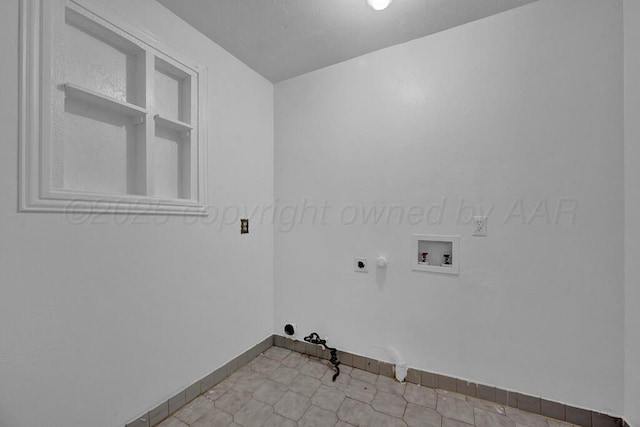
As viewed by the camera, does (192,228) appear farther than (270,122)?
No

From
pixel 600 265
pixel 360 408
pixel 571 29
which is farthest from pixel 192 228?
pixel 571 29

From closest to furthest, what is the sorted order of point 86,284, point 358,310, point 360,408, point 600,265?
1. point 86,284
2. point 600,265
3. point 360,408
4. point 358,310

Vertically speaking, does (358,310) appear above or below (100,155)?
below

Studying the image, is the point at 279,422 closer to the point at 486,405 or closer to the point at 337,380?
the point at 337,380

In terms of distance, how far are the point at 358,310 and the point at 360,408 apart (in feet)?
1.85

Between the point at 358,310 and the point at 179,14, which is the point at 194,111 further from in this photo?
the point at 358,310

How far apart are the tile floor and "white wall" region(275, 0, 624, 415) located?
0.16 m

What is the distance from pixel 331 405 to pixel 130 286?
1.24 meters

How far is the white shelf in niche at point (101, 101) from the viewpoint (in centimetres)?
106

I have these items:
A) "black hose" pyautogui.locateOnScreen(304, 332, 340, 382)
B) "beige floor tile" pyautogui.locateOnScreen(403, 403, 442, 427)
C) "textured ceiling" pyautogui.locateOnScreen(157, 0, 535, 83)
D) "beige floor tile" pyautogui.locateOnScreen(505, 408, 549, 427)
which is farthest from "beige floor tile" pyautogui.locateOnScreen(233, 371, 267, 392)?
"textured ceiling" pyautogui.locateOnScreen(157, 0, 535, 83)

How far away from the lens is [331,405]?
4.78ft

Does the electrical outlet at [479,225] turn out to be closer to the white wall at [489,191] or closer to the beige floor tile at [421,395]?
the white wall at [489,191]

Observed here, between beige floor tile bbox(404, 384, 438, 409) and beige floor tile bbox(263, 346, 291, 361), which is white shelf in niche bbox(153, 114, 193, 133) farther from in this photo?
beige floor tile bbox(404, 384, 438, 409)

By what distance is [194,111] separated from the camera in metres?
1.55
